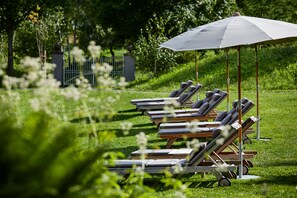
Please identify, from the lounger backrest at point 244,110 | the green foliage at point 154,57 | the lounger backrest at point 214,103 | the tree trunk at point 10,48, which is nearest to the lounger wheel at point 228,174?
the lounger backrest at point 244,110

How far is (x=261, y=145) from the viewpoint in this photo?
12.1m

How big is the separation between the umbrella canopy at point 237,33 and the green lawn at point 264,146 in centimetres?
188

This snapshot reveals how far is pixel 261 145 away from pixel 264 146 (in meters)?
0.14

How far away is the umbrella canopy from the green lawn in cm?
188

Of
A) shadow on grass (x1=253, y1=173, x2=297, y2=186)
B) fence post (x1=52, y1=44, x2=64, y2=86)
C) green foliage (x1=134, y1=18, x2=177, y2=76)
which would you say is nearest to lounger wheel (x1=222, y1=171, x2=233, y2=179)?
shadow on grass (x1=253, y1=173, x2=297, y2=186)

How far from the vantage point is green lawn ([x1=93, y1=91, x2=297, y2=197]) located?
820cm

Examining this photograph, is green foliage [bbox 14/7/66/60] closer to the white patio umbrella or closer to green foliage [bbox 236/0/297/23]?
green foliage [bbox 236/0/297/23]

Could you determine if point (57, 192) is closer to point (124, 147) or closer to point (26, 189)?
point (26, 189)

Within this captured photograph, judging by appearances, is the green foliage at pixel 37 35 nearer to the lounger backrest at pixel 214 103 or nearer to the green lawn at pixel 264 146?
the green lawn at pixel 264 146

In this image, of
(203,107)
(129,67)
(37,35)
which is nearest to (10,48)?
(37,35)

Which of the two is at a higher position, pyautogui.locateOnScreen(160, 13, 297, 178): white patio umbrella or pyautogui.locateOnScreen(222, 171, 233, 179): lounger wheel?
pyautogui.locateOnScreen(160, 13, 297, 178): white patio umbrella

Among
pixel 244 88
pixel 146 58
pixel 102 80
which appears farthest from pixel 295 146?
pixel 146 58

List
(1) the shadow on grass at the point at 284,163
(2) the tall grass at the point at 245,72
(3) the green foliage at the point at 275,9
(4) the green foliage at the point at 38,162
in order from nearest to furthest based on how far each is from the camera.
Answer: (4) the green foliage at the point at 38,162, (1) the shadow on grass at the point at 284,163, (2) the tall grass at the point at 245,72, (3) the green foliage at the point at 275,9

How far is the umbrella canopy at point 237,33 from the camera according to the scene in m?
8.89
